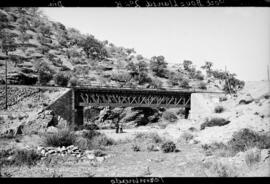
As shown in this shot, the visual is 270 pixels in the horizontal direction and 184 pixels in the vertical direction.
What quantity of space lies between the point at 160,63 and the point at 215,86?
19791mm

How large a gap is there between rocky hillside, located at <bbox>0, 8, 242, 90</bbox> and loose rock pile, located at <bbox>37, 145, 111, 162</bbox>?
101ft

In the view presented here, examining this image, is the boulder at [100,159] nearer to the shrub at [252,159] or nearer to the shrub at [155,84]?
the shrub at [252,159]

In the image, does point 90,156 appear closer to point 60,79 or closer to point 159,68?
point 60,79

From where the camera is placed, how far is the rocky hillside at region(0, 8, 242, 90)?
153 feet

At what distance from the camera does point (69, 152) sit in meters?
12.5

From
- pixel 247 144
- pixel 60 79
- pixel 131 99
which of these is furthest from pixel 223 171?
pixel 60 79

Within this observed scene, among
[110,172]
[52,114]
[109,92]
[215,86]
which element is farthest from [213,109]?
[215,86]

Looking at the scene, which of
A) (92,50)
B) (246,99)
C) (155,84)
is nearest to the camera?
(246,99)

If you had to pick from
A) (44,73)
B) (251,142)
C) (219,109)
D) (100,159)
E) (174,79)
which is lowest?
(174,79)

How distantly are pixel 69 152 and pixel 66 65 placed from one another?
49.9 m

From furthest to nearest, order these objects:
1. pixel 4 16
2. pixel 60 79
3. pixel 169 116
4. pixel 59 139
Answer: pixel 4 16, pixel 60 79, pixel 169 116, pixel 59 139

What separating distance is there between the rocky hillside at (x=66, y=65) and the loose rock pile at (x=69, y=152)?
3092 centimetres

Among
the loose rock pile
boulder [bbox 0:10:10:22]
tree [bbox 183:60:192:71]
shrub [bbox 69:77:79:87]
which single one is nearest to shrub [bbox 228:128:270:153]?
the loose rock pile

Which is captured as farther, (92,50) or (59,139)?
(92,50)
